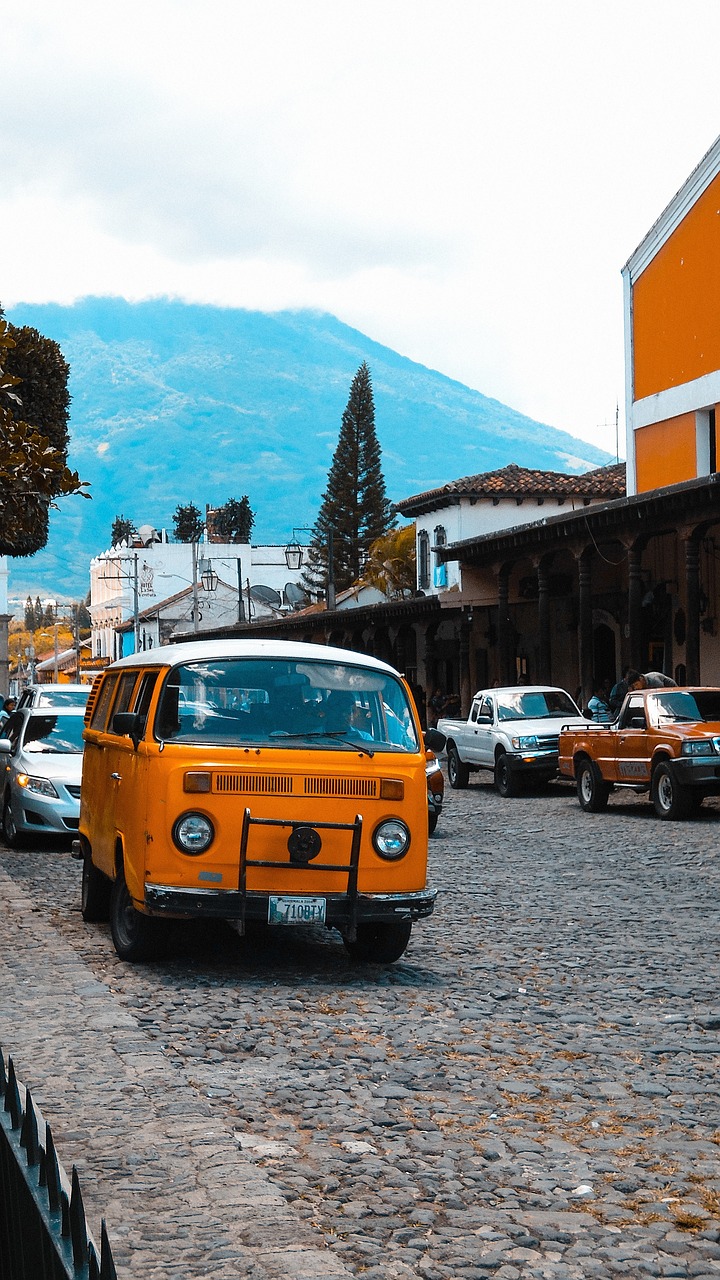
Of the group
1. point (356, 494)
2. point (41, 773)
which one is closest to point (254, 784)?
point (41, 773)

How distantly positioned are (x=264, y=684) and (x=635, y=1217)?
5041mm

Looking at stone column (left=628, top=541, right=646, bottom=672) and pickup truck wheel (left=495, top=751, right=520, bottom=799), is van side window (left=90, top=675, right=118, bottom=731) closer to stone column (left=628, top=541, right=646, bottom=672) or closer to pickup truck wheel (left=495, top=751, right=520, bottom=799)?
pickup truck wheel (left=495, top=751, right=520, bottom=799)

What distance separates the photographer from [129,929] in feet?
30.4

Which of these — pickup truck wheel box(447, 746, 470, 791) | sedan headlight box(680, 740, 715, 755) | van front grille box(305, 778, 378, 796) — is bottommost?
pickup truck wheel box(447, 746, 470, 791)

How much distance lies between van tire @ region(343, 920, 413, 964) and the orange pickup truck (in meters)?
10.9

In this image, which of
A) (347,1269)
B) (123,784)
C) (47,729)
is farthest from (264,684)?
(47,729)

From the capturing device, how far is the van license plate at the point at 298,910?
8.51m

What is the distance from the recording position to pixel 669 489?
2614cm

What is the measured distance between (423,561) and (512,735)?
30.5m

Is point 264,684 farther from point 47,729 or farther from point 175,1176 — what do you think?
point 47,729

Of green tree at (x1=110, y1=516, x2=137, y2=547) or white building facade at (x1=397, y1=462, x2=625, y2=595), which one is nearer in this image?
white building facade at (x1=397, y1=462, x2=625, y2=595)

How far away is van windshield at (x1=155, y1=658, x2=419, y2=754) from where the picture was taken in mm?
9070

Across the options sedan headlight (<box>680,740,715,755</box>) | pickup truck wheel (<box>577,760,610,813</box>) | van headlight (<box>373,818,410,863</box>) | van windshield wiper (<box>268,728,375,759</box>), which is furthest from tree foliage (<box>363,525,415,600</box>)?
van headlight (<box>373,818,410,863</box>)

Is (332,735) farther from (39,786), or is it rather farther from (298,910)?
(39,786)
